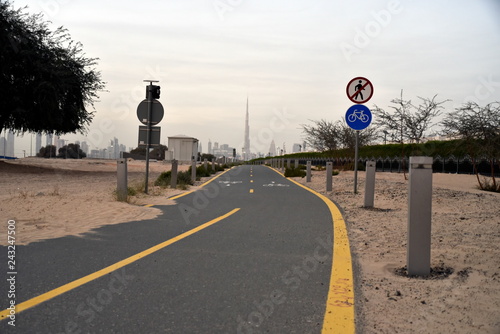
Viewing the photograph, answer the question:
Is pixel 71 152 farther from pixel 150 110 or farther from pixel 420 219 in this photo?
pixel 420 219

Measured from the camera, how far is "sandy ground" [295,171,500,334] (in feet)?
9.66

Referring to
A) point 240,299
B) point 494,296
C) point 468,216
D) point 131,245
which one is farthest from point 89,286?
point 468,216

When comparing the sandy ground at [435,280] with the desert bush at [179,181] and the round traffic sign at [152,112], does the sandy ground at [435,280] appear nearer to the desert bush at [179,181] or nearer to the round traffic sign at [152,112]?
the round traffic sign at [152,112]

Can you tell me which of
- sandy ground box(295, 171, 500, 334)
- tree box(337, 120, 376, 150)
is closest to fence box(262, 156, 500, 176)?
tree box(337, 120, 376, 150)

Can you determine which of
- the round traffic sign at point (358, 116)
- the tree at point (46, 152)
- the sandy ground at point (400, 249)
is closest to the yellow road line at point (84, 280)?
the sandy ground at point (400, 249)

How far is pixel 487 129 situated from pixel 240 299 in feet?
52.3

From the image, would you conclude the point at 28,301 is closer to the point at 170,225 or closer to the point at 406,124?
the point at 170,225

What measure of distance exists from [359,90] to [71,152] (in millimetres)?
94506

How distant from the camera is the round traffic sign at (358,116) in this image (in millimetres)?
11977

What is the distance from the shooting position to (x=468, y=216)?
7.80 m

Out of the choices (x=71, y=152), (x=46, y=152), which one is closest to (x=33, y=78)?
(x=71, y=152)

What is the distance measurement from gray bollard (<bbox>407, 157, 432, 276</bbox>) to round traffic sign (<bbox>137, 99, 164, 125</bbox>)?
33.6ft

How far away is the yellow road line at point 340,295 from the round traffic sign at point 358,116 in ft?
22.1

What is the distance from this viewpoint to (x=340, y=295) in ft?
11.7
